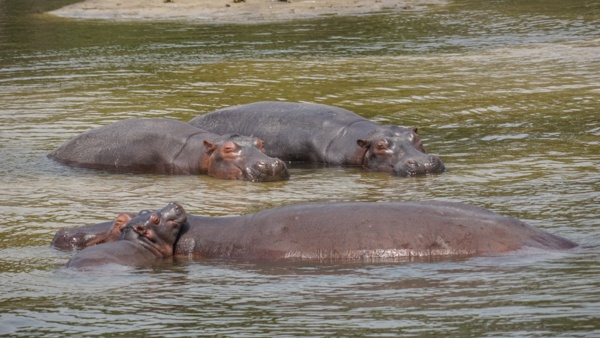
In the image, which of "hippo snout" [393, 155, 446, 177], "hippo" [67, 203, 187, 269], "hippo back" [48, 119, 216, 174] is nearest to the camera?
"hippo" [67, 203, 187, 269]

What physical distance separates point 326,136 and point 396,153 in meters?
0.94

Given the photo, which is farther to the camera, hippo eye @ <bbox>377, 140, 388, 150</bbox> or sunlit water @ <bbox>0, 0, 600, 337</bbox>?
hippo eye @ <bbox>377, 140, 388, 150</bbox>

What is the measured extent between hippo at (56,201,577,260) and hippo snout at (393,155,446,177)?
2940 mm

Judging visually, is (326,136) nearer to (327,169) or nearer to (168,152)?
(327,169)

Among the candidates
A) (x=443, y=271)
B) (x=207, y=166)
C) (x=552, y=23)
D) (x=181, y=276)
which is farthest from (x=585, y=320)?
(x=552, y=23)

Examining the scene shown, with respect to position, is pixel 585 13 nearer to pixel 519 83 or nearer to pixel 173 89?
pixel 519 83

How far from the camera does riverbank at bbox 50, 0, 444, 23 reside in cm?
2505

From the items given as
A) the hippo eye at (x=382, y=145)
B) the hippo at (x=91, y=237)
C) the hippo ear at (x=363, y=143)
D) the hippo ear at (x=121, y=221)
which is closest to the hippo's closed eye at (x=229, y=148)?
the hippo ear at (x=363, y=143)

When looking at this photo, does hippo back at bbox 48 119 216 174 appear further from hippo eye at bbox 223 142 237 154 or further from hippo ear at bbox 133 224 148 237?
hippo ear at bbox 133 224 148 237

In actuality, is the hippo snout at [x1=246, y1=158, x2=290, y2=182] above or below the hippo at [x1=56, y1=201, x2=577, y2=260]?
below

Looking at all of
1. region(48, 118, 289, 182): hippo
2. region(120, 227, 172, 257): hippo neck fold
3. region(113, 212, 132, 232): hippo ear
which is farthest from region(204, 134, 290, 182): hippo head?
region(120, 227, 172, 257): hippo neck fold

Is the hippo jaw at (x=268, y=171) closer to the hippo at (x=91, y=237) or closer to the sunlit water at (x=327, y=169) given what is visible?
the sunlit water at (x=327, y=169)

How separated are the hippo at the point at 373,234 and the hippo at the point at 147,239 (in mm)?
127

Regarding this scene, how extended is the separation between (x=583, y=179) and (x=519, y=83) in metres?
5.95
